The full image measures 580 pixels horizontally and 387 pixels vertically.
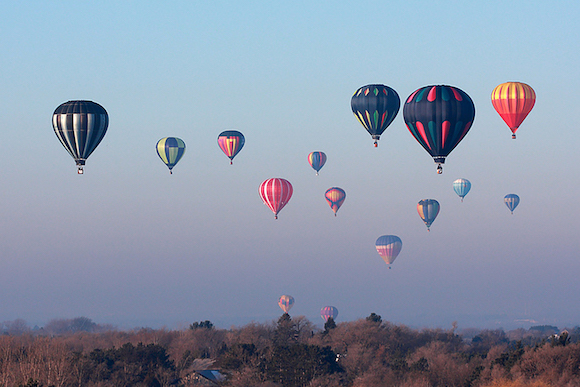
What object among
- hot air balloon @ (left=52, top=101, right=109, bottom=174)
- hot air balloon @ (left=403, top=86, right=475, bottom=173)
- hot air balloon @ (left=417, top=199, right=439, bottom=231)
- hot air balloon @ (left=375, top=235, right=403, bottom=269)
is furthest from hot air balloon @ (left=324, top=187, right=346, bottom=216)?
hot air balloon @ (left=403, top=86, right=475, bottom=173)

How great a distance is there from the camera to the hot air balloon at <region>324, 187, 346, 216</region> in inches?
5351

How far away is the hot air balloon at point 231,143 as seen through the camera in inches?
4560

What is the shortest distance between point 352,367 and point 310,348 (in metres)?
18.1

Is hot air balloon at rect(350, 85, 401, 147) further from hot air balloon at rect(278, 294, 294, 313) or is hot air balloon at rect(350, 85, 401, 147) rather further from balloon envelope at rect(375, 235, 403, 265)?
hot air balloon at rect(278, 294, 294, 313)

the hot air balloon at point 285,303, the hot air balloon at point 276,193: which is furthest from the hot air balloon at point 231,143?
the hot air balloon at point 285,303

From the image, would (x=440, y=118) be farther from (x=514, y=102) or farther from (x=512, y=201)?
(x=512, y=201)

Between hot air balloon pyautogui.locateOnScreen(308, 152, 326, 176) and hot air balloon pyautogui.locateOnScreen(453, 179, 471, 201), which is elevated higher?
hot air balloon pyautogui.locateOnScreen(308, 152, 326, 176)

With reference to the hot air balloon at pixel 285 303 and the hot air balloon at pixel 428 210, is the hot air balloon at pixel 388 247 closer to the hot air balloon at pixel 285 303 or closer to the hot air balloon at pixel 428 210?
the hot air balloon at pixel 428 210

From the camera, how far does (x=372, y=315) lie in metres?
141

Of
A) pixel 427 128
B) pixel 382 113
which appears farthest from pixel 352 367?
pixel 427 128

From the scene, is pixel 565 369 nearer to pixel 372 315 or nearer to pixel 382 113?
pixel 382 113

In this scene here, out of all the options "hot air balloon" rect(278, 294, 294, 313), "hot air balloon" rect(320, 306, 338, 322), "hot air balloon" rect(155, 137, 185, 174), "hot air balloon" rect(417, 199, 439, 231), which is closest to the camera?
"hot air balloon" rect(155, 137, 185, 174)

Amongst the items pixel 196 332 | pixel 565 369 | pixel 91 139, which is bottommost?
pixel 196 332

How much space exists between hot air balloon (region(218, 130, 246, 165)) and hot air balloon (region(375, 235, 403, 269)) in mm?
29884
